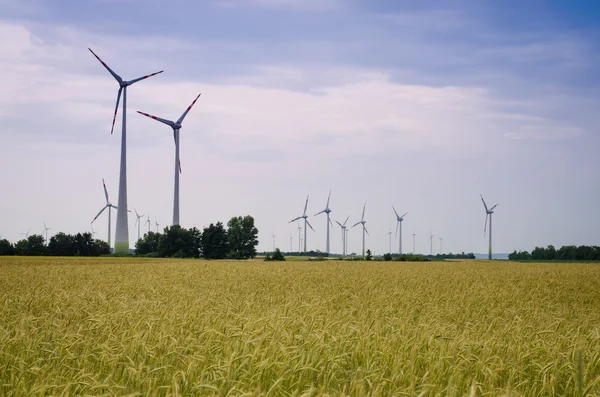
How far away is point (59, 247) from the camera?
130125mm

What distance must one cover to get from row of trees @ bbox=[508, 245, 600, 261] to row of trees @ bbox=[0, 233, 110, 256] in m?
120

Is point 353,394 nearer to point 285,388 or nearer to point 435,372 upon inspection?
point 285,388

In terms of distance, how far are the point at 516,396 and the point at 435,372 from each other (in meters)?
1.87

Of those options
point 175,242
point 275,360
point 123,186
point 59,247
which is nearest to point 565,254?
point 175,242

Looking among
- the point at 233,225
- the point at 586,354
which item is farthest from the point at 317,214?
the point at 586,354

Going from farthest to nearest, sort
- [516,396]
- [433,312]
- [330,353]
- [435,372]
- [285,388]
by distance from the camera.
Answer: [433,312]
[330,353]
[435,372]
[285,388]
[516,396]

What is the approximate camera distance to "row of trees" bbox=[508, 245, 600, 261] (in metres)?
152

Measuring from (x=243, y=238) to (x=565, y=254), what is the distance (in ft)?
291

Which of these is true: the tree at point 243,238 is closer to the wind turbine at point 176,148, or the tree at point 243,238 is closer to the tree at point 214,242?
the tree at point 214,242

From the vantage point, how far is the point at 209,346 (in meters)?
8.35

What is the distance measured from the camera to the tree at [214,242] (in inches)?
5369

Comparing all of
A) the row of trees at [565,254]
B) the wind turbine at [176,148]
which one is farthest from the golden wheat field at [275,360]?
the row of trees at [565,254]

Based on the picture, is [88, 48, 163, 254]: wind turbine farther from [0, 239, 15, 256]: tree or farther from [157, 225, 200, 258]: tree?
[0, 239, 15, 256]: tree

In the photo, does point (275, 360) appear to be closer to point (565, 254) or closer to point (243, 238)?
point (243, 238)
